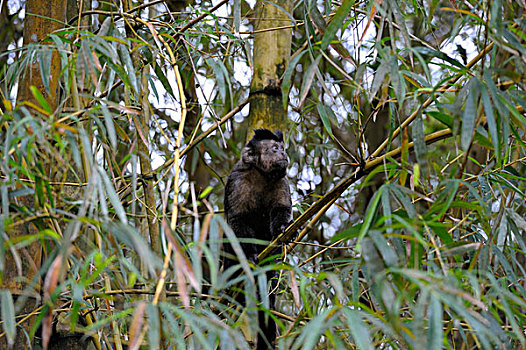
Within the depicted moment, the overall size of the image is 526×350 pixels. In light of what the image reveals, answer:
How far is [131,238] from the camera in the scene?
1350mm

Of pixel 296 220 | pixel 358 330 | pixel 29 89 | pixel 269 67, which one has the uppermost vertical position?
pixel 269 67

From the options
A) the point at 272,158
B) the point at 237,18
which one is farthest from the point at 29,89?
the point at 272,158

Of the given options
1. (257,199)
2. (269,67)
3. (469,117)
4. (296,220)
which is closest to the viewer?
(469,117)

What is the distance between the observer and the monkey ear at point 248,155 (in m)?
2.93

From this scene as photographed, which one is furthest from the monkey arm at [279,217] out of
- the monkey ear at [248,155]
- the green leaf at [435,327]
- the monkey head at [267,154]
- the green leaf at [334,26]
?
the green leaf at [435,327]

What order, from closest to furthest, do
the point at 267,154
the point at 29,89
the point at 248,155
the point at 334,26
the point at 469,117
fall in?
the point at 469,117
the point at 334,26
the point at 29,89
the point at 267,154
the point at 248,155

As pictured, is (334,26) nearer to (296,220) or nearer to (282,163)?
(296,220)

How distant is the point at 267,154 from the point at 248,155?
0.17 metres

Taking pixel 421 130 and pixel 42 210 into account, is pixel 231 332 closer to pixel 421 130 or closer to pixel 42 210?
pixel 42 210

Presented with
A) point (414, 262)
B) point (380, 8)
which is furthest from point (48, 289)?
point (380, 8)

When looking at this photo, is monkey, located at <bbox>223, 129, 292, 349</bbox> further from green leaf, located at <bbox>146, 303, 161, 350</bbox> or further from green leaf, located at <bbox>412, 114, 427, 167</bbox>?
green leaf, located at <bbox>146, 303, 161, 350</bbox>

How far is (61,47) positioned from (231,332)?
1.00 m

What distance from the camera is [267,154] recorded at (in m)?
2.84

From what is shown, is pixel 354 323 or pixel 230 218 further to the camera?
pixel 230 218
